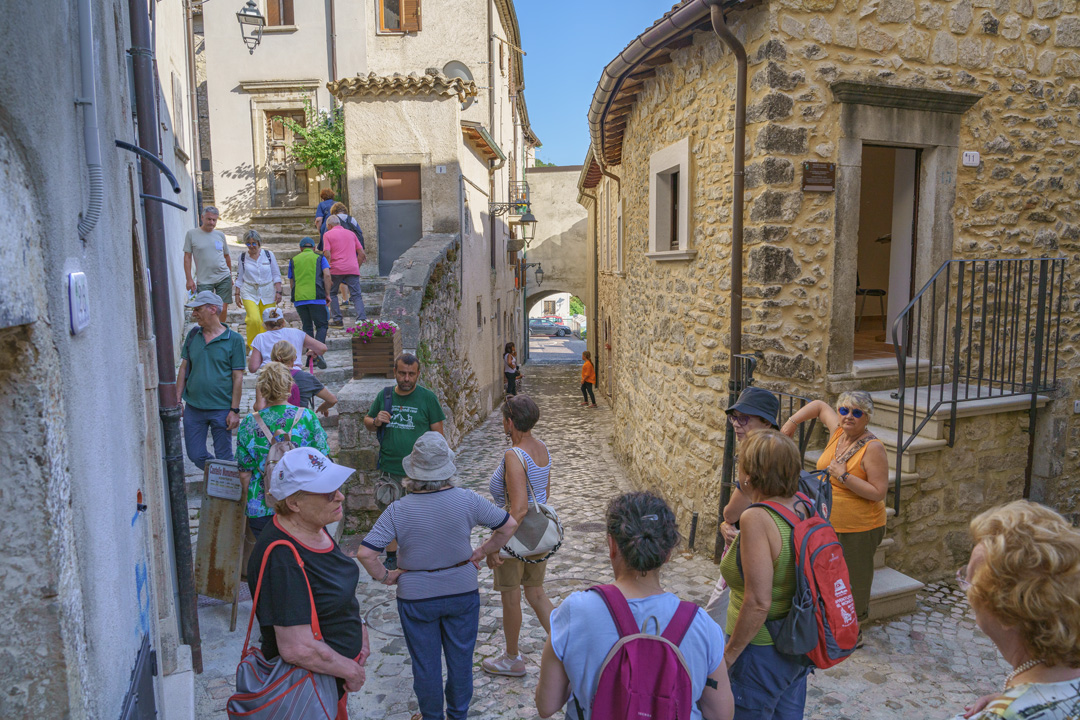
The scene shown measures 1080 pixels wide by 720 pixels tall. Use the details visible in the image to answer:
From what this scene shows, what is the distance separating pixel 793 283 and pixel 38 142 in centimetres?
513

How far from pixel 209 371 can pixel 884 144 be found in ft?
17.8

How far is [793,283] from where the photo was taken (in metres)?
5.62

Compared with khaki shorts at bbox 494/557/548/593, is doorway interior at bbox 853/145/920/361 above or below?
above

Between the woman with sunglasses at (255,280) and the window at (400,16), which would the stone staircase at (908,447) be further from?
the window at (400,16)

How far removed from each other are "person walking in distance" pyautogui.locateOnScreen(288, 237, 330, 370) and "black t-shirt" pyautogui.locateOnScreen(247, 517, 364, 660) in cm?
574

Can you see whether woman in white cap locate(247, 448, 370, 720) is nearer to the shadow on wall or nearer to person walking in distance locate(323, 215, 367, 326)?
person walking in distance locate(323, 215, 367, 326)

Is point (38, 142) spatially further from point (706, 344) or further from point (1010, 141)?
point (1010, 141)

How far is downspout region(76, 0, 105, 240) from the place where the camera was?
1.92 m

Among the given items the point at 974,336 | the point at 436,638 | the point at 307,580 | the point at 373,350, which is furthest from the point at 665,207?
the point at 307,580

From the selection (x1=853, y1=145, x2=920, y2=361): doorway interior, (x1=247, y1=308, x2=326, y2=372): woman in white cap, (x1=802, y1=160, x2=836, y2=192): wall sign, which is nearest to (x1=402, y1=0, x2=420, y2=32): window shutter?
(x1=853, y1=145, x2=920, y2=361): doorway interior

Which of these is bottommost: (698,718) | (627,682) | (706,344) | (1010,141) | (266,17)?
(698,718)

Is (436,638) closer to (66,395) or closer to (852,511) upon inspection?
(66,395)

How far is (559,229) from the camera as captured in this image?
86.4 ft

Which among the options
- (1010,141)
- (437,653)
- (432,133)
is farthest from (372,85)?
(437,653)
